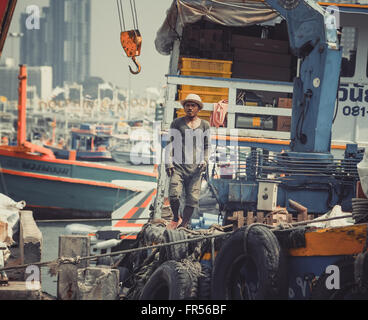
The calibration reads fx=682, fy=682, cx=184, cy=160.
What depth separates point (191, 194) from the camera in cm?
865

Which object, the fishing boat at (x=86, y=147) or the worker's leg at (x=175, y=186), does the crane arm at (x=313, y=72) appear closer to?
the worker's leg at (x=175, y=186)

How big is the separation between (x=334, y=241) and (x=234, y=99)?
622 centimetres

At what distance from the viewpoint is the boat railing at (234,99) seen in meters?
10.9

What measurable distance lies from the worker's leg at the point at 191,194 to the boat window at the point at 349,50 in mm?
4494

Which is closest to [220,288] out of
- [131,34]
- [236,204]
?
[236,204]

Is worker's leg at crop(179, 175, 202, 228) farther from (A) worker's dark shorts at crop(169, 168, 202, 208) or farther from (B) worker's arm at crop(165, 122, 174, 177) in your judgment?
(B) worker's arm at crop(165, 122, 174, 177)

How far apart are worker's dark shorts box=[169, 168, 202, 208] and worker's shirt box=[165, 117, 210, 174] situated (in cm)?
8

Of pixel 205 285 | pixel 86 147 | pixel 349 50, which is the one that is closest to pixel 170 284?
pixel 205 285

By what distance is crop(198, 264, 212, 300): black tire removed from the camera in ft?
20.4

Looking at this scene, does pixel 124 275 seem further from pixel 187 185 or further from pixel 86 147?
pixel 86 147

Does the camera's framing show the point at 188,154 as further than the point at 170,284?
Yes
